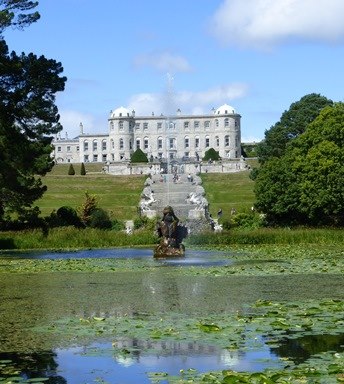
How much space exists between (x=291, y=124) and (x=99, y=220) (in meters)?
24.7

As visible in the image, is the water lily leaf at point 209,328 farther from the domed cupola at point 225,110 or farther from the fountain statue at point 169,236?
the domed cupola at point 225,110

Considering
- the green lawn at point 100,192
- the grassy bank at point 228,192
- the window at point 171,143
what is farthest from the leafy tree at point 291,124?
the window at point 171,143

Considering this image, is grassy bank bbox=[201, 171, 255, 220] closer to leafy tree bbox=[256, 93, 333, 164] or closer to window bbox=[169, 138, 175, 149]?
leafy tree bbox=[256, 93, 333, 164]

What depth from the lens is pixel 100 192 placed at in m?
75.1

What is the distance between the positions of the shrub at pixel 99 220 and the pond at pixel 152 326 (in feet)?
98.4

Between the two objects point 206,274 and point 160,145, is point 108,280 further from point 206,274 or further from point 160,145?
point 160,145

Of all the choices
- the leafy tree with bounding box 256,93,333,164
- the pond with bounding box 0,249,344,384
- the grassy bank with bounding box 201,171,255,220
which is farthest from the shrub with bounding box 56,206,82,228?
the pond with bounding box 0,249,344,384

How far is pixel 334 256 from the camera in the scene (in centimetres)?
2556

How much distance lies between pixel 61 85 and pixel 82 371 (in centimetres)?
2643

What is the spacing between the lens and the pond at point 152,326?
885 centimetres

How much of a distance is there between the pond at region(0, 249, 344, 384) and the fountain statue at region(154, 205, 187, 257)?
8.73m

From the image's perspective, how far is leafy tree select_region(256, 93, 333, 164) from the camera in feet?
227

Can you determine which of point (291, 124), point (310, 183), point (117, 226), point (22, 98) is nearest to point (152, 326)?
point (22, 98)

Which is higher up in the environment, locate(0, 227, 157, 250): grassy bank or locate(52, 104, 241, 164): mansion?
locate(52, 104, 241, 164): mansion
